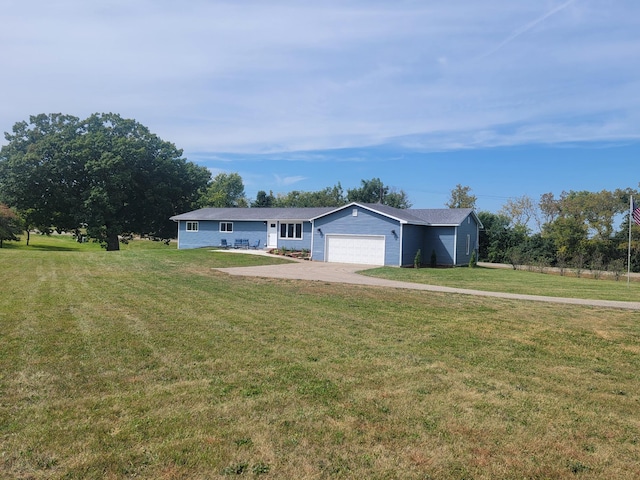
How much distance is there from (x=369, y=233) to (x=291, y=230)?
8002 mm

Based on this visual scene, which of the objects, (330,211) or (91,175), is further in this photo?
(91,175)

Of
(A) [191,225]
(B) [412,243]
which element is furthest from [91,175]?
(B) [412,243]

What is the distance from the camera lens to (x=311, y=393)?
5.00m

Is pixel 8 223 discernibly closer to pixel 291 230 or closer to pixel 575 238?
pixel 291 230

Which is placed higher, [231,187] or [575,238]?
[231,187]

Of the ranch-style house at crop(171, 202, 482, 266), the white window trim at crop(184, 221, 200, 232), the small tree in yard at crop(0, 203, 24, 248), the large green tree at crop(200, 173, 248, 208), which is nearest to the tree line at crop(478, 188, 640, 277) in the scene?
the ranch-style house at crop(171, 202, 482, 266)

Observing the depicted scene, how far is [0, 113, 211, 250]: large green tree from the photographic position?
37688 millimetres

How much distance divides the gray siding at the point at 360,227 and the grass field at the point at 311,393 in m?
16.1

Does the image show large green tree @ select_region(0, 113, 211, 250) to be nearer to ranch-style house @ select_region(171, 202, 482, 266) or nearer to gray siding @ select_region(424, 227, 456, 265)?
ranch-style house @ select_region(171, 202, 482, 266)

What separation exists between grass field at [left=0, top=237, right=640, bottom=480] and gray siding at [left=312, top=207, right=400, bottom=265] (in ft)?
52.8

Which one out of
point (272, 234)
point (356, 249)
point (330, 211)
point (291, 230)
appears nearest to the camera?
point (356, 249)

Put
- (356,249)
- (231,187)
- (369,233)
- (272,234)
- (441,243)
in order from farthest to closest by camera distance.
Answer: (231,187) < (272,234) < (441,243) < (356,249) < (369,233)

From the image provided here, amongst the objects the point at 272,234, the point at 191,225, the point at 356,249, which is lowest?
the point at 356,249

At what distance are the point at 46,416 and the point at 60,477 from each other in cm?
117
